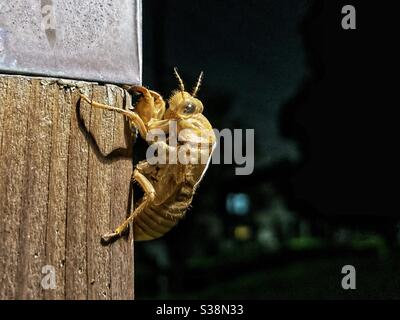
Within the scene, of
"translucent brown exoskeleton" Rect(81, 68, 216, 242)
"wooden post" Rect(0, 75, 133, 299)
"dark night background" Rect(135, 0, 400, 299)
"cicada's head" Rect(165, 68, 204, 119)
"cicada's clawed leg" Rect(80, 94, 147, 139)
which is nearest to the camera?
"wooden post" Rect(0, 75, 133, 299)

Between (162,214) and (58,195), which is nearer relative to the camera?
(58,195)

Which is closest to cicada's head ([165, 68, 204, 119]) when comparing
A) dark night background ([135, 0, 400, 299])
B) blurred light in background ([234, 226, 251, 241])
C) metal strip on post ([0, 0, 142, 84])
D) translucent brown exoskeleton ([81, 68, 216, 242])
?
→ translucent brown exoskeleton ([81, 68, 216, 242])

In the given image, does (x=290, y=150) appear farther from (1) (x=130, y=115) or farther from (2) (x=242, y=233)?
(1) (x=130, y=115)

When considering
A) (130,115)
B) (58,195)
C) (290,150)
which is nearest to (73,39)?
(130,115)

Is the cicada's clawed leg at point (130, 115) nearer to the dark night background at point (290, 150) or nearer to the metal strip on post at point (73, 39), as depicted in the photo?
the metal strip on post at point (73, 39)

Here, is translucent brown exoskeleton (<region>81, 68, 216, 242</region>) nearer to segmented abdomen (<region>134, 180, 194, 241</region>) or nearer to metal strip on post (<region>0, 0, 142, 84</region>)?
segmented abdomen (<region>134, 180, 194, 241</region>)
